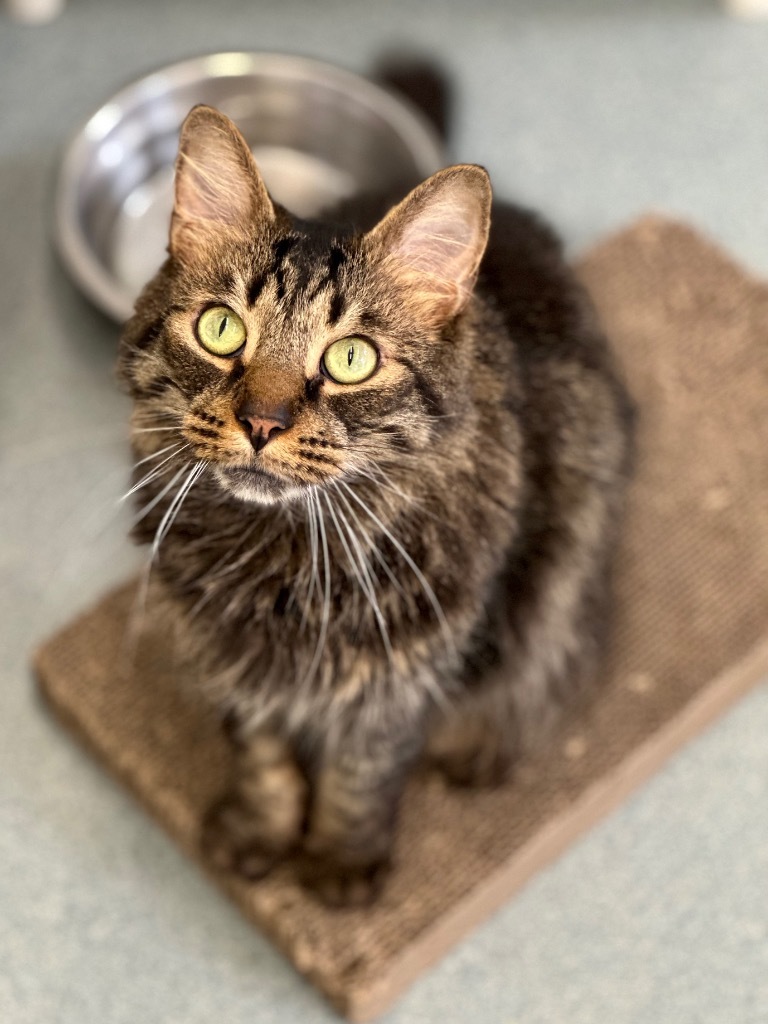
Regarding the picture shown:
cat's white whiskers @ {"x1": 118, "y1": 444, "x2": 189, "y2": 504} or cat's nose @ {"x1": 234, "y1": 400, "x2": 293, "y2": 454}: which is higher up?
cat's nose @ {"x1": 234, "y1": 400, "x2": 293, "y2": 454}

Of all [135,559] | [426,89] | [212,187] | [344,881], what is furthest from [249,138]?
[344,881]

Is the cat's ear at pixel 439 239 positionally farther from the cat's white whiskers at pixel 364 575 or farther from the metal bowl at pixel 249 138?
the metal bowl at pixel 249 138

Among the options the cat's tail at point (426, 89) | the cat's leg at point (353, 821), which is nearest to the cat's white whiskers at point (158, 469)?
the cat's leg at point (353, 821)

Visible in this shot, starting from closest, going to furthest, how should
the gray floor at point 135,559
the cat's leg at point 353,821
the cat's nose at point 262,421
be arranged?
the cat's nose at point 262,421 → the cat's leg at point 353,821 → the gray floor at point 135,559

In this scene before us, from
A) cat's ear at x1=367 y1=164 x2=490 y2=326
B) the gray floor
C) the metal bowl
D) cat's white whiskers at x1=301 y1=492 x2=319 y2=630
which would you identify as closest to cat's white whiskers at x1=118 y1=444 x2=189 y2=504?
cat's white whiskers at x1=301 y1=492 x2=319 y2=630

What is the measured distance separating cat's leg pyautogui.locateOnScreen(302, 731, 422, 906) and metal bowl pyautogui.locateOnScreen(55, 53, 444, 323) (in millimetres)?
956

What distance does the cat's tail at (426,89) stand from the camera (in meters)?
2.19

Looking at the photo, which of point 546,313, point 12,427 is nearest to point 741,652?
point 546,313

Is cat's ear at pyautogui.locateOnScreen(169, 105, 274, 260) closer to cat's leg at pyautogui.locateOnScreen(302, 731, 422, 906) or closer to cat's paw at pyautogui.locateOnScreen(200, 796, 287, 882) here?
cat's leg at pyautogui.locateOnScreen(302, 731, 422, 906)

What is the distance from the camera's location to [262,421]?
98cm

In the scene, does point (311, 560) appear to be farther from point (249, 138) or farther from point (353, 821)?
point (249, 138)

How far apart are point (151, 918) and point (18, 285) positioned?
1.18m

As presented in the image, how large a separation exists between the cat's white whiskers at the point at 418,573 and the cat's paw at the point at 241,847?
39 cm

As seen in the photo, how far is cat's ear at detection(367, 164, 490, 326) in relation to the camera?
0.98 m
